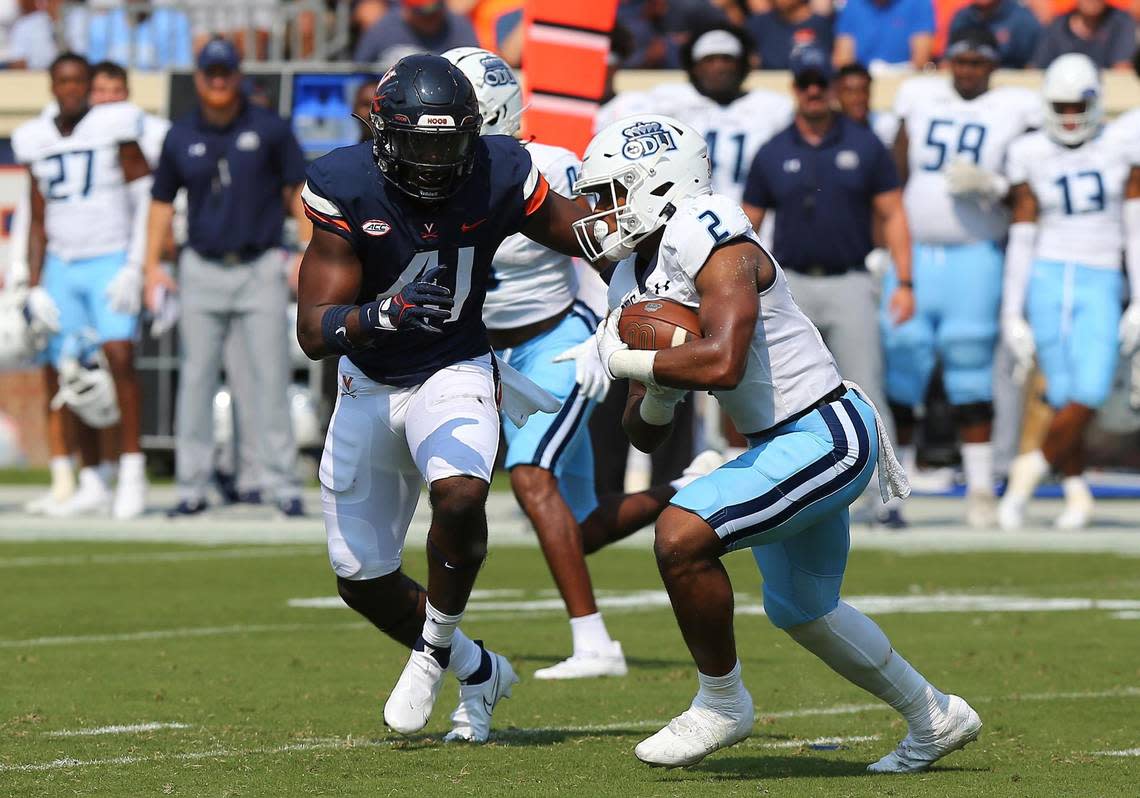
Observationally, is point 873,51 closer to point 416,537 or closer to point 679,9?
point 679,9

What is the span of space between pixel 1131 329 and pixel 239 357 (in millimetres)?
4388

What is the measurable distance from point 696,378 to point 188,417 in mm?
6529

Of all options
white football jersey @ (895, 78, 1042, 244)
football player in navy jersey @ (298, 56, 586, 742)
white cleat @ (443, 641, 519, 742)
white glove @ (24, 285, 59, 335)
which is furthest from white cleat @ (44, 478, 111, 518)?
white cleat @ (443, 641, 519, 742)

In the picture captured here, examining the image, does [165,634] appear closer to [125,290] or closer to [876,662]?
[876,662]

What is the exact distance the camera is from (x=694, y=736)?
485 cm

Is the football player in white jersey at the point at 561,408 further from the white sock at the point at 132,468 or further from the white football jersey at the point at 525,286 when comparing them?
the white sock at the point at 132,468

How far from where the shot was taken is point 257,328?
10.7 m

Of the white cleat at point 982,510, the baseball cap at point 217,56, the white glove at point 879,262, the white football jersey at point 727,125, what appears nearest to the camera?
the baseball cap at point 217,56

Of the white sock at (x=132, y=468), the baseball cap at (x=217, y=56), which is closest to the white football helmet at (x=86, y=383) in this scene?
the white sock at (x=132, y=468)

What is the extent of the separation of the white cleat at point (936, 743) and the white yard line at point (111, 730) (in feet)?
5.82

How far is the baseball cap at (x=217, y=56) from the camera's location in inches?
413

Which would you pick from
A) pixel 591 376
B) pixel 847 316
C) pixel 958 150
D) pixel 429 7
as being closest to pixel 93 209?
pixel 429 7

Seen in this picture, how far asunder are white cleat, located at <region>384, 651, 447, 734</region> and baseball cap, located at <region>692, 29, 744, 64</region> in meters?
6.35

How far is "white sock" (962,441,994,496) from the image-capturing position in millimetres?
10930
